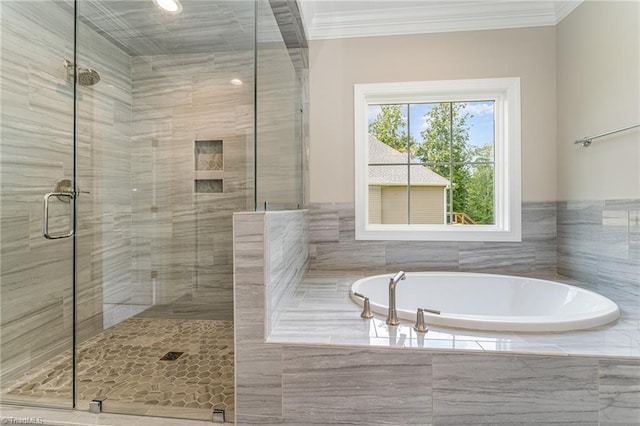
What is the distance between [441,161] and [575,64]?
1.01m

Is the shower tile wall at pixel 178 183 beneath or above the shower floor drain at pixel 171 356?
above

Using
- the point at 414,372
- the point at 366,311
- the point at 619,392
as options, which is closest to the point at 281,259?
the point at 366,311

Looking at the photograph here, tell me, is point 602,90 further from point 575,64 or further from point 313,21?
point 313,21

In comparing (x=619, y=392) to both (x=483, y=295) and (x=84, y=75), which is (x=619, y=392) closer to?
(x=483, y=295)

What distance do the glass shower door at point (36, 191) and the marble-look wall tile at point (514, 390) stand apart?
5.90 feet

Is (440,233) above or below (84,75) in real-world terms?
below

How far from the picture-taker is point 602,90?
1842 mm

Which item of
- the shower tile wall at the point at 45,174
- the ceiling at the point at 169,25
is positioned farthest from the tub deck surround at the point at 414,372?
the ceiling at the point at 169,25

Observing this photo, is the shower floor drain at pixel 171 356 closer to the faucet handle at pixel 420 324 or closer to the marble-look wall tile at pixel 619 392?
the faucet handle at pixel 420 324

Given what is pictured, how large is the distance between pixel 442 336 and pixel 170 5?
2627 mm

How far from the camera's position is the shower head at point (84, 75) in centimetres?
190

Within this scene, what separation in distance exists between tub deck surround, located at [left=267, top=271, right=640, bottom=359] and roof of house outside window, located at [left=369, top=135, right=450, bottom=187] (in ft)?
4.14

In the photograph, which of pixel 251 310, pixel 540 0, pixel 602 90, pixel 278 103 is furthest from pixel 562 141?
pixel 251 310

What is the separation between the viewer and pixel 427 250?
2363 millimetres
